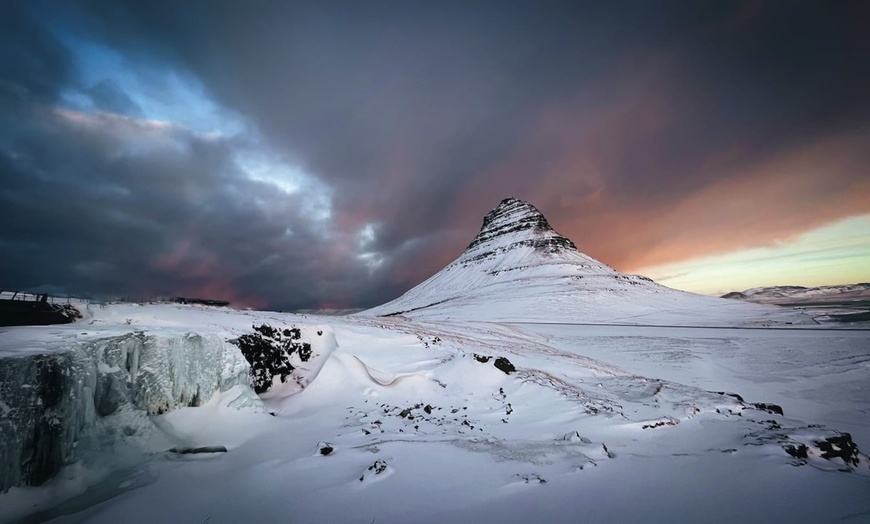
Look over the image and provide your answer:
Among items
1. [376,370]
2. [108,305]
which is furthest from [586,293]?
[108,305]

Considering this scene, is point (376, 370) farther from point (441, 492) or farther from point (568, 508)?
point (568, 508)

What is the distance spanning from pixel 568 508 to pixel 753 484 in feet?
9.17

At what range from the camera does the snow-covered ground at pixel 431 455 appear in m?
3.87

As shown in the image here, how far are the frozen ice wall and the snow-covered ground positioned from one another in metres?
0.16

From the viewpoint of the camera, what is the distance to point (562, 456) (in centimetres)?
539

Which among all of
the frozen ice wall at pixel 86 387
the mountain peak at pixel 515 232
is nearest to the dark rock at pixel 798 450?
the frozen ice wall at pixel 86 387

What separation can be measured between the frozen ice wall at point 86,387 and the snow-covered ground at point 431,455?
0.51ft

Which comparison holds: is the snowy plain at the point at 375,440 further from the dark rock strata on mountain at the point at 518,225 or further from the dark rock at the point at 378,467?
the dark rock strata on mountain at the point at 518,225

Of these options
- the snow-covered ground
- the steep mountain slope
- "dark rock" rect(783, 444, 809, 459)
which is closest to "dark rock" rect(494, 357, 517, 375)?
the snow-covered ground

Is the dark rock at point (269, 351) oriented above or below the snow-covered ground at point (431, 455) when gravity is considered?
above

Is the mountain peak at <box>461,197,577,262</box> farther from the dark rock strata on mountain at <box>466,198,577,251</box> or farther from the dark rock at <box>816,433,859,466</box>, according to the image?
the dark rock at <box>816,433,859,466</box>

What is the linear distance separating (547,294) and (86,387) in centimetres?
7940

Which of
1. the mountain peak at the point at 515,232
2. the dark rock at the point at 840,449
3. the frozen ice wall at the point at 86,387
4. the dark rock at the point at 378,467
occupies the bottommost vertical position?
the dark rock at the point at 840,449

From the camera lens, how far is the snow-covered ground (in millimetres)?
3865
